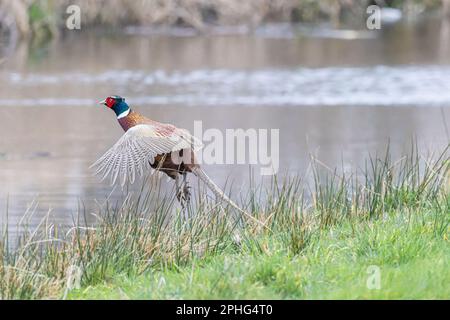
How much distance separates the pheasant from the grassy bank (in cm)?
26

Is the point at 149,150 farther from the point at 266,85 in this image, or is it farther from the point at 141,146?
the point at 266,85

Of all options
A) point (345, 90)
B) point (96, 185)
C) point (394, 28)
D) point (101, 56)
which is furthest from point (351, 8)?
point (96, 185)

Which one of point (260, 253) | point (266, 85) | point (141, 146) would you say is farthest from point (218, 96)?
point (260, 253)

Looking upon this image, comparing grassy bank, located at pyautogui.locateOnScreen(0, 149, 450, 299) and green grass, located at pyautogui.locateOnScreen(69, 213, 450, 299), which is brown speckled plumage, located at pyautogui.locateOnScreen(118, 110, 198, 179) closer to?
grassy bank, located at pyautogui.locateOnScreen(0, 149, 450, 299)

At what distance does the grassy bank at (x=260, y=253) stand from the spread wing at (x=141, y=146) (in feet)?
1.00

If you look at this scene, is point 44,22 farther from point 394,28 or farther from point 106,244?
point 106,244

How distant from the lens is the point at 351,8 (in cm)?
3869

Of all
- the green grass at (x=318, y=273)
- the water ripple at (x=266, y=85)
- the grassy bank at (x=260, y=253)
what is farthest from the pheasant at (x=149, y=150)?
the water ripple at (x=266, y=85)

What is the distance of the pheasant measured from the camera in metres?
6.71

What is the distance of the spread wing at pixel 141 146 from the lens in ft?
22.0

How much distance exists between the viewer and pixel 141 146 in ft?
22.2

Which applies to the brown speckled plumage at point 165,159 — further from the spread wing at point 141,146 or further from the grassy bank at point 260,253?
the grassy bank at point 260,253

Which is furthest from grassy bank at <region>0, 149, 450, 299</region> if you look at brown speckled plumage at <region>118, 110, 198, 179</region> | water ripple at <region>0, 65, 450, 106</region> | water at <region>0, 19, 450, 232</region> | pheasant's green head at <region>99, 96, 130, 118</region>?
water ripple at <region>0, 65, 450, 106</region>

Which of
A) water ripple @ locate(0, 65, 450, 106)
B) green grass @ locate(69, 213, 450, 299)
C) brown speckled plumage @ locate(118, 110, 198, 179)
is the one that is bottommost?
green grass @ locate(69, 213, 450, 299)
